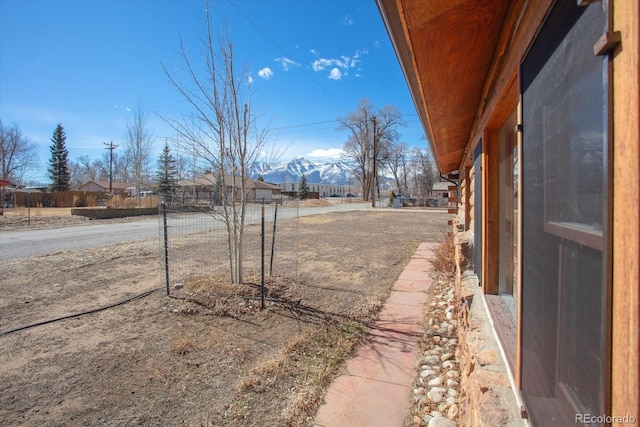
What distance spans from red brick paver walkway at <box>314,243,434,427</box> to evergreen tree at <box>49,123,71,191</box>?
172 feet

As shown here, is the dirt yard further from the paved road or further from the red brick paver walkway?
the paved road

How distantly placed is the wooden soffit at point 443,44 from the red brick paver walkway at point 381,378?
211 centimetres

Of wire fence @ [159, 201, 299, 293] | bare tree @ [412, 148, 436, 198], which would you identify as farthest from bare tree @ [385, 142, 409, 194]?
wire fence @ [159, 201, 299, 293]

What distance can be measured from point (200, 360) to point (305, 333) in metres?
1.05

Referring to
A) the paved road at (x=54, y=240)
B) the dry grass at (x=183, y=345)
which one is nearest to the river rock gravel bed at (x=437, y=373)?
the dry grass at (x=183, y=345)

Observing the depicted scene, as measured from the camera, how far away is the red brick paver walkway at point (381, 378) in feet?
6.98

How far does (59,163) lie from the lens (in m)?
43.7

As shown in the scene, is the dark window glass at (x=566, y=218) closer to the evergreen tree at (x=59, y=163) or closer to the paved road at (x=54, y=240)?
the paved road at (x=54, y=240)

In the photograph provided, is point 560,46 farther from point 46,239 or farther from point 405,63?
point 46,239

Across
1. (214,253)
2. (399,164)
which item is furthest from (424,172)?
(214,253)

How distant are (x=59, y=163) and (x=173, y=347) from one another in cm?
5358

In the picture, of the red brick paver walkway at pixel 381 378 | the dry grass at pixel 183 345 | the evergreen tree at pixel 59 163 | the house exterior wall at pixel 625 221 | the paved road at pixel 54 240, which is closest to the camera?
the house exterior wall at pixel 625 221

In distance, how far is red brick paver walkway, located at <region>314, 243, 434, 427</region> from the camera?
2129 mm

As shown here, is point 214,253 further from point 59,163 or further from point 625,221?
point 59,163
